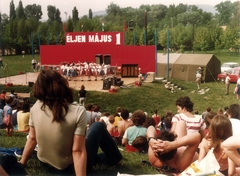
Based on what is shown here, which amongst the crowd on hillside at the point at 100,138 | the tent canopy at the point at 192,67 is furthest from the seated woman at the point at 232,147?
the tent canopy at the point at 192,67

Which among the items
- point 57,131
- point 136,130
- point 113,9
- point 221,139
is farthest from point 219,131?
point 113,9

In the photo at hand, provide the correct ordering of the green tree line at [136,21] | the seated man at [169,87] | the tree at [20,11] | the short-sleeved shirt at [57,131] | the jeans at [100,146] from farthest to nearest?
the seated man at [169,87]
the green tree line at [136,21]
the tree at [20,11]
the jeans at [100,146]
the short-sleeved shirt at [57,131]

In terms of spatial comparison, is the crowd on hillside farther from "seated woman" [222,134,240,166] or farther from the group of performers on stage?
the group of performers on stage

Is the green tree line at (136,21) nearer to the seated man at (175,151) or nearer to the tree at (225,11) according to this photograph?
the tree at (225,11)

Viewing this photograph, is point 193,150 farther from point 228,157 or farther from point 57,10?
point 57,10

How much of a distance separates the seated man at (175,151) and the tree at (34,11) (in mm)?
1992

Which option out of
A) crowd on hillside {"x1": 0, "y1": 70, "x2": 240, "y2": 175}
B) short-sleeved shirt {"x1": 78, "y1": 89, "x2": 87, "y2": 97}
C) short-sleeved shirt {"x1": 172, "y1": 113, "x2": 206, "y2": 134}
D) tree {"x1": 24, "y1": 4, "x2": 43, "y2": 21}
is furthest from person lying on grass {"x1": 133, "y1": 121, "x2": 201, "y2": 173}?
short-sleeved shirt {"x1": 78, "y1": 89, "x2": 87, "y2": 97}

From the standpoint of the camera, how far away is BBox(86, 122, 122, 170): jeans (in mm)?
2133

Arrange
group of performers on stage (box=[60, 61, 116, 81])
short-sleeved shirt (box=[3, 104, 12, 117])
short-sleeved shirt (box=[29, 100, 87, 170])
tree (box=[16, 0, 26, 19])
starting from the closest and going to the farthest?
short-sleeved shirt (box=[29, 100, 87, 170]) → tree (box=[16, 0, 26, 19]) → short-sleeved shirt (box=[3, 104, 12, 117]) → group of performers on stage (box=[60, 61, 116, 81])

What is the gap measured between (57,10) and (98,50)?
3.77m

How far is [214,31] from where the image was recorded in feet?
16.5

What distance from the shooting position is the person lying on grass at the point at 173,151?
2220 millimetres

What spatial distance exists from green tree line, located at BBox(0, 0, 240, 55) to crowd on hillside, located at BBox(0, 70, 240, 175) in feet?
4.40

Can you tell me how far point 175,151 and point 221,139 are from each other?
0.31 metres
